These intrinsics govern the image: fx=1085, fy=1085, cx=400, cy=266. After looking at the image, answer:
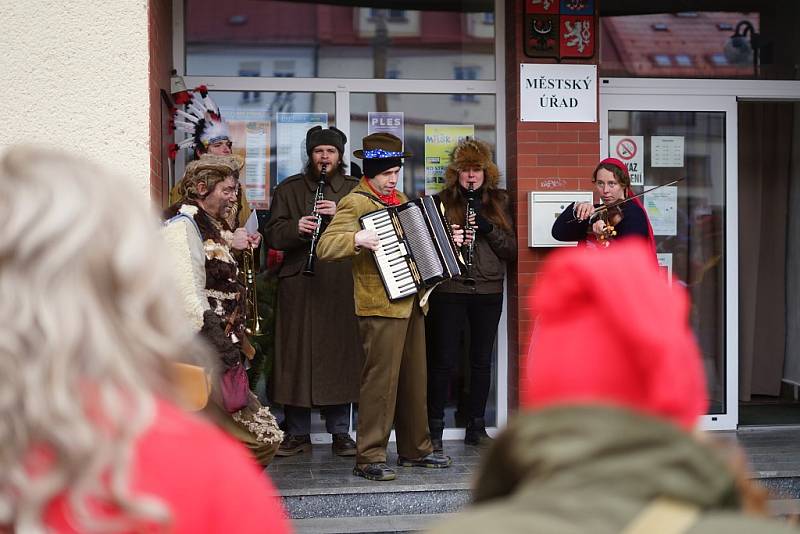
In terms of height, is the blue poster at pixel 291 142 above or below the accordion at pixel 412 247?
above

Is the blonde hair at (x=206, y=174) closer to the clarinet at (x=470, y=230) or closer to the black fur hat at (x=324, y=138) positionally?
the black fur hat at (x=324, y=138)

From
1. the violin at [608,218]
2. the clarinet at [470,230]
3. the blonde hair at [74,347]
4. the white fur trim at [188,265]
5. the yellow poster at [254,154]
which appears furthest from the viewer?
the yellow poster at [254,154]

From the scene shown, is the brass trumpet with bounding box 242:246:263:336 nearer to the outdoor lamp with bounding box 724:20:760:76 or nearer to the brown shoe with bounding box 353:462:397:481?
the brown shoe with bounding box 353:462:397:481

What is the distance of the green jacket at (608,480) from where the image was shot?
119cm

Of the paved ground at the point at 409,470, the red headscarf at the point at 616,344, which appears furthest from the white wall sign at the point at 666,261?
the red headscarf at the point at 616,344

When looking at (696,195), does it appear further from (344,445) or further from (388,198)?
(344,445)

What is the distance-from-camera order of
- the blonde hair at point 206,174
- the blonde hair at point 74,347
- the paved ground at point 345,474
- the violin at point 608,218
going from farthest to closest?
the violin at point 608,218 < the paved ground at point 345,474 < the blonde hair at point 206,174 < the blonde hair at point 74,347

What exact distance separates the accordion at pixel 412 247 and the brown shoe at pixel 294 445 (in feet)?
4.62

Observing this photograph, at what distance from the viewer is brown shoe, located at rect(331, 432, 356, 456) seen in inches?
269

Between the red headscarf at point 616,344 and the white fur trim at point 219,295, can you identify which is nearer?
the red headscarf at point 616,344

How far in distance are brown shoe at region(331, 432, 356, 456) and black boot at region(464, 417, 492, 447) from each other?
782 mm

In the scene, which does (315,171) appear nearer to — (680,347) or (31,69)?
(31,69)

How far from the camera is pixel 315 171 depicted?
22.3 feet

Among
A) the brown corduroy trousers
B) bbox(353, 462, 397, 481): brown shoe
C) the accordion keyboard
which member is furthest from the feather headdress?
bbox(353, 462, 397, 481): brown shoe
